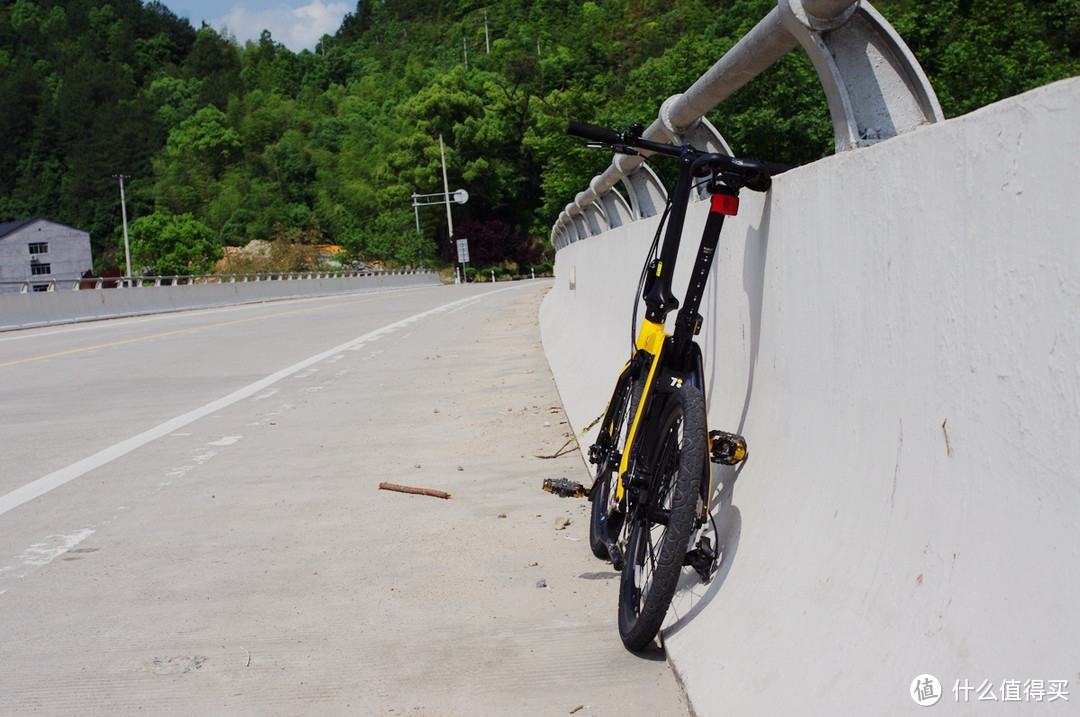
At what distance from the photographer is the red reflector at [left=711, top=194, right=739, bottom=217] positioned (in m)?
3.96

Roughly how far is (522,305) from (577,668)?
26949 millimetres

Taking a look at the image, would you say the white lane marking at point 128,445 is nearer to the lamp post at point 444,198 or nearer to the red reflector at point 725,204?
the red reflector at point 725,204

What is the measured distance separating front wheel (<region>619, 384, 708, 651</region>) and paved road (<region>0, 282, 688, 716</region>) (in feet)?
0.60

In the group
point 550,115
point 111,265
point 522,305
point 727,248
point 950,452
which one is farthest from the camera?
point 111,265

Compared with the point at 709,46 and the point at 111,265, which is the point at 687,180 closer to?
the point at 709,46

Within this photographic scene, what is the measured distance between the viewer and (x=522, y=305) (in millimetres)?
30750

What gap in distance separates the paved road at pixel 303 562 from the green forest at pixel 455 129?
4973cm

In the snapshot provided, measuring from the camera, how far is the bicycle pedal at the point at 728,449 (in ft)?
13.0

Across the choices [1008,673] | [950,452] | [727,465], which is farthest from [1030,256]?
[727,465]

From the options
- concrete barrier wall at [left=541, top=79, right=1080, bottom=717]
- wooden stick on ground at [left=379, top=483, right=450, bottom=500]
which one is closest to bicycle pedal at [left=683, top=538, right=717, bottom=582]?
concrete barrier wall at [left=541, top=79, right=1080, bottom=717]

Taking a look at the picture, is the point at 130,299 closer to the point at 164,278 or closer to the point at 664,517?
the point at 164,278

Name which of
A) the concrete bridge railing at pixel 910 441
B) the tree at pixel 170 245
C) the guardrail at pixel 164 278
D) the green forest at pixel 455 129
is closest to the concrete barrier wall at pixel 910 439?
the concrete bridge railing at pixel 910 441

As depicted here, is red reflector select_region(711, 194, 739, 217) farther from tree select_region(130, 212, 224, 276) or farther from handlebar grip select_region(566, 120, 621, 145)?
tree select_region(130, 212, 224, 276)

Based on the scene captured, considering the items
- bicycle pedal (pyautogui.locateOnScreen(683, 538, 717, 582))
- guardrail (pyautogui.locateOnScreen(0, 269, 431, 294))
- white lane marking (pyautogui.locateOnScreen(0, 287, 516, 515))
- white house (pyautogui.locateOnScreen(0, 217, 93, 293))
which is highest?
white house (pyautogui.locateOnScreen(0, 217, 93, 293))
